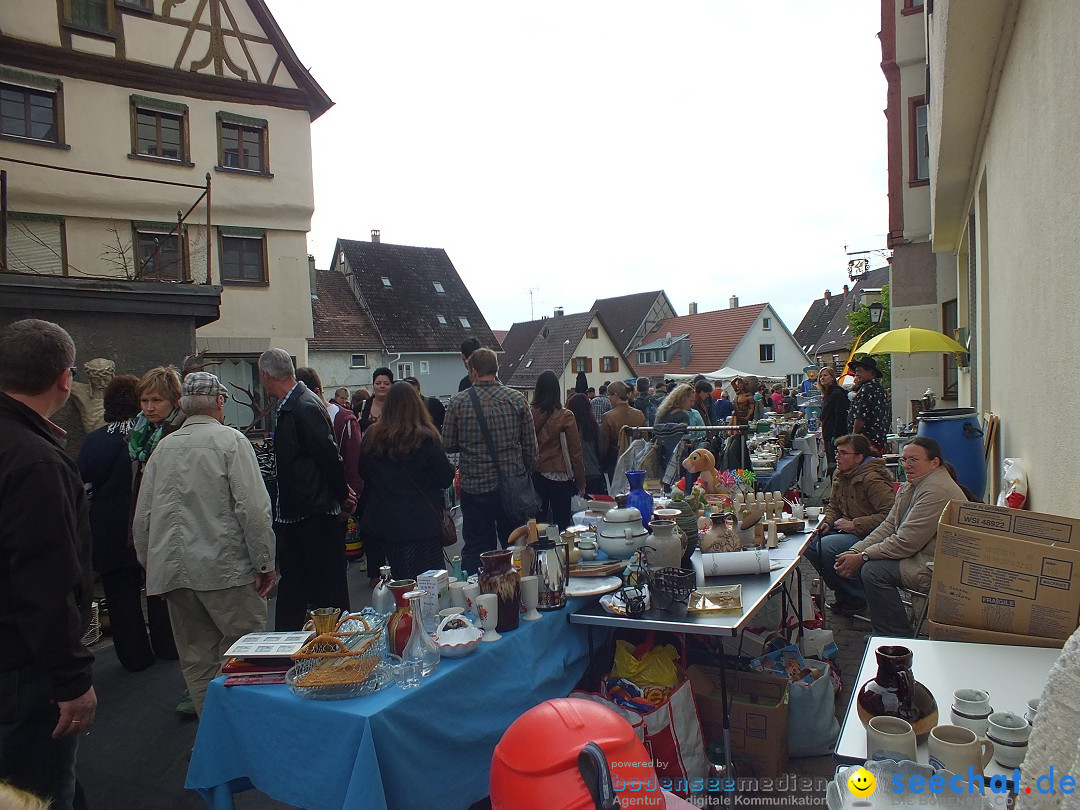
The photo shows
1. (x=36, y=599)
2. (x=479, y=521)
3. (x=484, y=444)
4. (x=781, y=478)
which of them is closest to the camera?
(x=36, y=599)

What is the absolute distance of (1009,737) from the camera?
1.68 metres

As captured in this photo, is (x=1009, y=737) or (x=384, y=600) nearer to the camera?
(x=1009, y=737)

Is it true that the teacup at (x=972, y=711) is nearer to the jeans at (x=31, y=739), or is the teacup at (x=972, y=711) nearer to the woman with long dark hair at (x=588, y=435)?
the jeans at (x=31, y=739)

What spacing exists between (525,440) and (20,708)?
3.18m

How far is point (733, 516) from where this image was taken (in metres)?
4.11

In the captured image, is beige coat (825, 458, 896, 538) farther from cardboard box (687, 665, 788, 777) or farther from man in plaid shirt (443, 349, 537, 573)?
man in plaid shirt (443, 349, 537, 573)

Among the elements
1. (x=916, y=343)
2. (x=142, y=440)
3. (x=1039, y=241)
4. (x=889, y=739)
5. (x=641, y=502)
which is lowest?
(x=889, y=739)

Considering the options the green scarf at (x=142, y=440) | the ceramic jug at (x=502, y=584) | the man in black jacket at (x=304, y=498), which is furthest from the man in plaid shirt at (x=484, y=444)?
the green scarf at (x=142, y=440)

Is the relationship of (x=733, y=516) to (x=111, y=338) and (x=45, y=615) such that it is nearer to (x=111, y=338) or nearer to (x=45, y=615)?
(x=45, y=615)

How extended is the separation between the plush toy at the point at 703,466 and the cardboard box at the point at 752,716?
5.60ft

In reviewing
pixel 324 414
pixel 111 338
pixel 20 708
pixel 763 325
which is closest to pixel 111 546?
pixel 324 414

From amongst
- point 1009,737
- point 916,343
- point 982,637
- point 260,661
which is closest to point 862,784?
point 1009,737

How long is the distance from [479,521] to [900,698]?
10.9 ft

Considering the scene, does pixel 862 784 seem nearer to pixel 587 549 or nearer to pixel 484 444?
pixel 587 549
